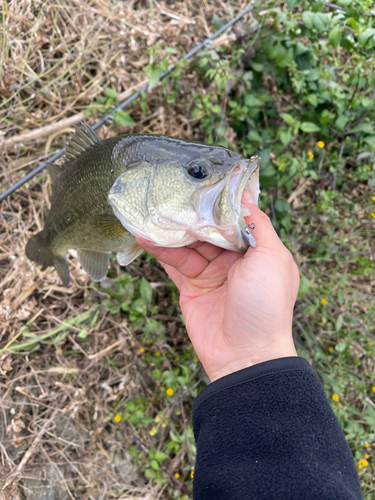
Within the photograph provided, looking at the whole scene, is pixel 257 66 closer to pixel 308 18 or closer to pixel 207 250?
pixel 308 18


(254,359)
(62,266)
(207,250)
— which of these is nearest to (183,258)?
(207,250)

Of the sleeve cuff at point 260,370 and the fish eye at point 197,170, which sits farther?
the fish eye at point 197,170

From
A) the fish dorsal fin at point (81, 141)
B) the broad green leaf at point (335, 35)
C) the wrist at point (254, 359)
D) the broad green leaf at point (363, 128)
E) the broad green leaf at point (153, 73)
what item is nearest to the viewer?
the wrist at point (254, 359)

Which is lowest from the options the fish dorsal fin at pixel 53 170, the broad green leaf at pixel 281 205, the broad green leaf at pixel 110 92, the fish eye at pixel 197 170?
the broad green leaf at pixel 281 205

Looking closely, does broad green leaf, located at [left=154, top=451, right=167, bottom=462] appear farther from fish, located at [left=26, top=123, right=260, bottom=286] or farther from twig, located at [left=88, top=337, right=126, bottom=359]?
fish, located at [left=26, top=123, right=260, bottom=286]

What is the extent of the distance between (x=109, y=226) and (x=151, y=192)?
14.5 inches

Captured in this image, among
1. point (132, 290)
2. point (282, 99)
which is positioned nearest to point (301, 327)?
point (132, 290)

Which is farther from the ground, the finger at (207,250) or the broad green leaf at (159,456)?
the finger at (207,250)

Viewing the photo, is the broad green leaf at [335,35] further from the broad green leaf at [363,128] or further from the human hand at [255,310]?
the human hand at [255,310]

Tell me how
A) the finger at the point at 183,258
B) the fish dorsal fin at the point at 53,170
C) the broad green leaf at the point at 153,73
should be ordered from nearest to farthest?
the finger at the point at 183,258, the fish dorsal fin at the point at 53,170, the broad green leaf at the point at 153,73

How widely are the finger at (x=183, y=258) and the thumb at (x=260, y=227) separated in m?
0.38

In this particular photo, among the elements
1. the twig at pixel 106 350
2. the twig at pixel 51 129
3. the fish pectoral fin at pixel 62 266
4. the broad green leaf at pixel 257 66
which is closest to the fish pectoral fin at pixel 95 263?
the fish pectoral fin at pixel 62 266

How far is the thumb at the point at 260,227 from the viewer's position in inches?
55.3

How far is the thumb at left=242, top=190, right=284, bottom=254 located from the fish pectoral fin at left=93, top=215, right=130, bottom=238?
25.9 inches
